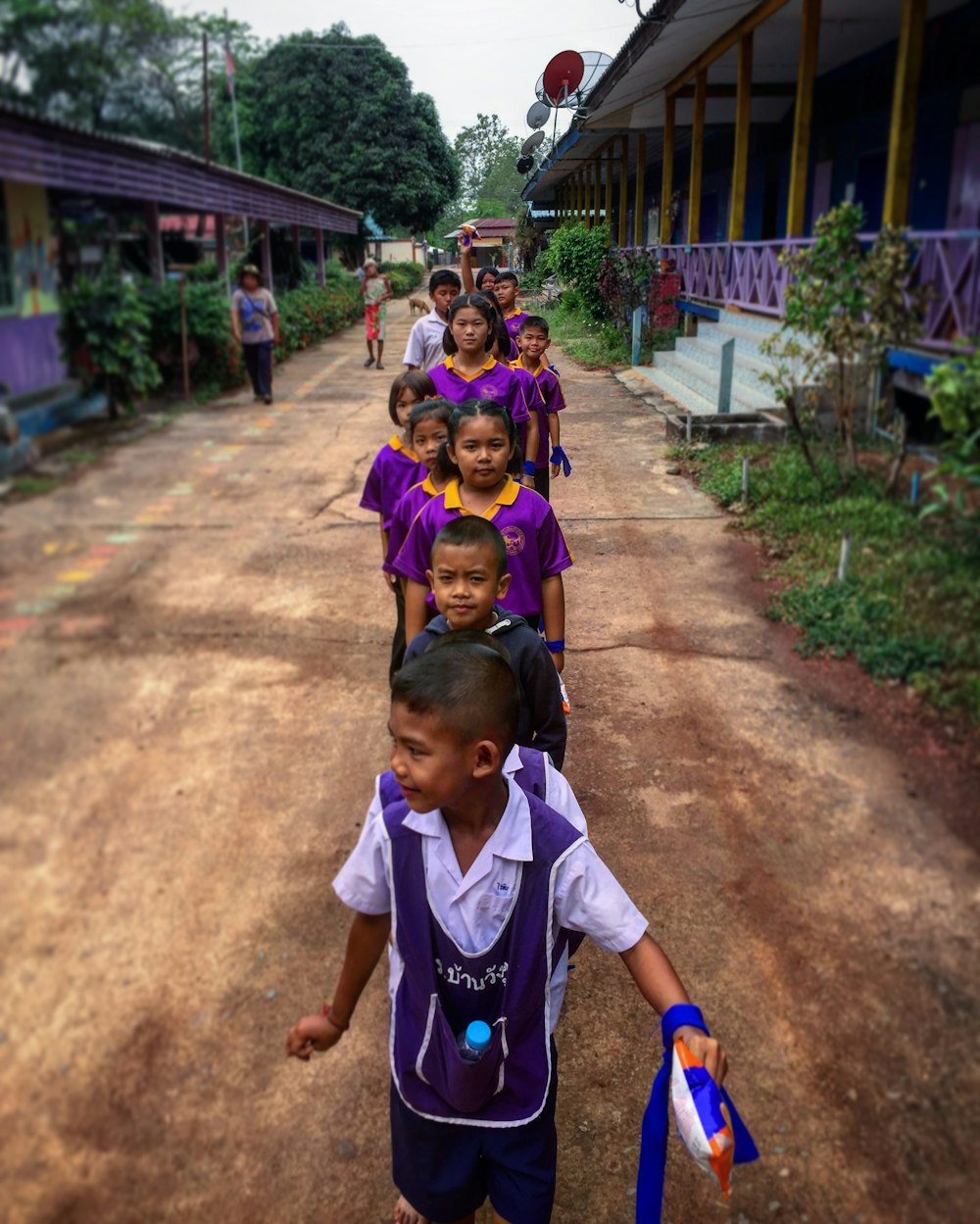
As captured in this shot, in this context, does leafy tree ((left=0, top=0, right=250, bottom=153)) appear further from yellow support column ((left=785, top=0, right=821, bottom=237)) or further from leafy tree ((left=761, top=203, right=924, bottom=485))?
yellow support column ((left=785, top=0, right=821, bottom=237))

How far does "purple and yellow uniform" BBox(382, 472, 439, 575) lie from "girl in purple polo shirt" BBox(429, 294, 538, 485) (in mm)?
883

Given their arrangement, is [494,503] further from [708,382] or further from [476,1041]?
[708,382]

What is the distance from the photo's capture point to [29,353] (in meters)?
0.61

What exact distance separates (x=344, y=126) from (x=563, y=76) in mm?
1814

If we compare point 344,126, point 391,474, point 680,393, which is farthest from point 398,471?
point 680,393

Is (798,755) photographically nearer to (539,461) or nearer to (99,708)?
(539,461)

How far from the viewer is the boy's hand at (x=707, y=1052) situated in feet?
3.47

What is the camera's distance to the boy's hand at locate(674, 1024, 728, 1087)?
3.47 ft

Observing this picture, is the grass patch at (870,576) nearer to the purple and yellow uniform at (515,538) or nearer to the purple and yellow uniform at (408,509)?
the purple and yellow uniform at (515,538)

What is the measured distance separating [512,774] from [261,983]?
928 mm

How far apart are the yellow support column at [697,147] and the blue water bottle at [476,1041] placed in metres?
8.28

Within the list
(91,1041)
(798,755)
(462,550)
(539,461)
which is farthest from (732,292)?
(91,1041)

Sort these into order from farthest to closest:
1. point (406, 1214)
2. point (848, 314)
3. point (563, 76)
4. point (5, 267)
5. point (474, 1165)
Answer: point (563, 76), point (848, 314), point (406, 1214), point (474, 1165), point (5, 267)

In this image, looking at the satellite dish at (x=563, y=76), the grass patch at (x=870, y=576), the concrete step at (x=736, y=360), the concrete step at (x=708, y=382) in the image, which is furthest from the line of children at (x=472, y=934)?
the concrete step at (x=708, y=382)
